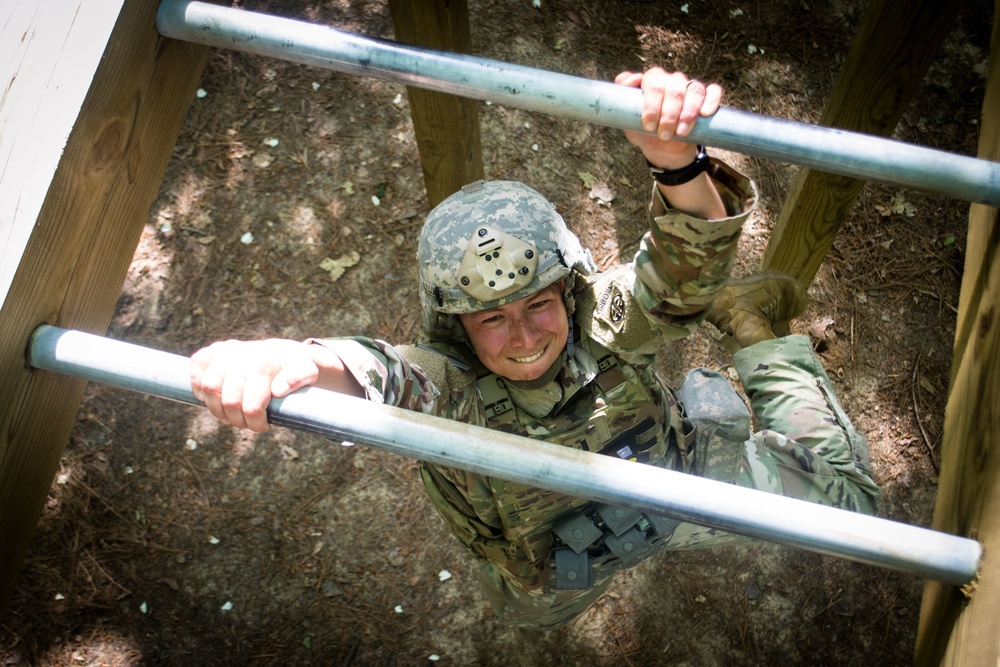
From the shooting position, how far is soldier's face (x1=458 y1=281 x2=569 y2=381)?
266 cm

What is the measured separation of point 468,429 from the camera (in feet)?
4.64

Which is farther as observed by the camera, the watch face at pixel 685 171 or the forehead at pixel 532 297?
the forehead at pixel 532 297

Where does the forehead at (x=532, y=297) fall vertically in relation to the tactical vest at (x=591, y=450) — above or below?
above

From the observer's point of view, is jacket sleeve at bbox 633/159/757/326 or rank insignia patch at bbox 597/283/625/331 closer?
jacket sleeve at bbox 633/159/757/326

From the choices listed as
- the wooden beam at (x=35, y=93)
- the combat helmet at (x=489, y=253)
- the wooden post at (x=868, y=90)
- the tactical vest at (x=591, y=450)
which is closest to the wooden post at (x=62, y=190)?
the wooden beam at (x=35, y=93)

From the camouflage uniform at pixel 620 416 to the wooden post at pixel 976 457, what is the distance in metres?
0.65

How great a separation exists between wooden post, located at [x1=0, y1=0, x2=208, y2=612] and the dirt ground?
98.2 inches

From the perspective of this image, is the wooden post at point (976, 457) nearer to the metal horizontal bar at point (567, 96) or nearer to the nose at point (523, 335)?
the metal horizontal bar at point (567, 96)

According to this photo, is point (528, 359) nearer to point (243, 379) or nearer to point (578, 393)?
point (578, 393)

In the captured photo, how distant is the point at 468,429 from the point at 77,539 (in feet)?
11.9

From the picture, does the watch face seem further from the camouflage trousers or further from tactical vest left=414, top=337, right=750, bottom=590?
the camouflage trousers

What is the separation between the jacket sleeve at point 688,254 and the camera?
213cm

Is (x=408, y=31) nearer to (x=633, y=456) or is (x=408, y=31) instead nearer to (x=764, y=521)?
(x=633, y=456)

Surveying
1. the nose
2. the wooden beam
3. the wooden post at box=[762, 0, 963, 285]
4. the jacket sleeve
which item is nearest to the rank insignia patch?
the jacket sleeve
